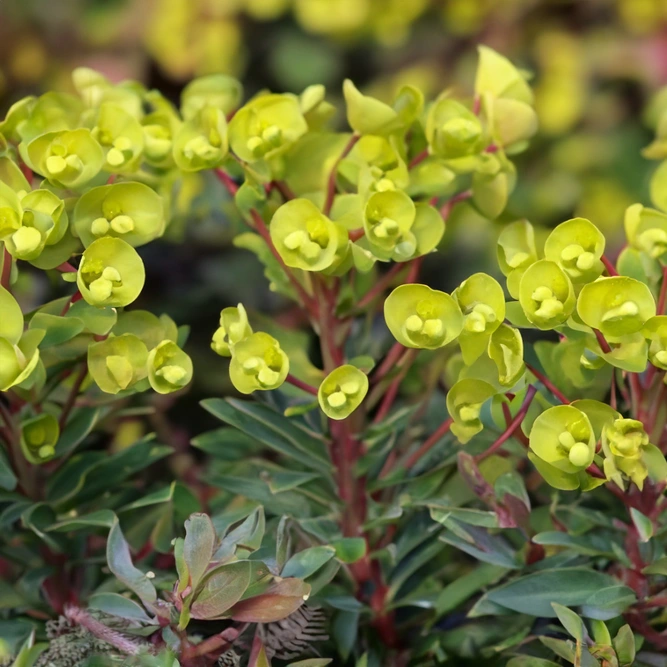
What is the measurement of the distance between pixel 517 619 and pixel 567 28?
5.02ft

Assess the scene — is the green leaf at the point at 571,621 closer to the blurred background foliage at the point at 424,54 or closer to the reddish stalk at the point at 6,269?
the reddish stalk at the point at 6,269

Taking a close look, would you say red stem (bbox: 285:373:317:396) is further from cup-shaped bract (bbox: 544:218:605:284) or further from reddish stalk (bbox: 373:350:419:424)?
cup-shaped bract (bbox: 544:218:605:284)

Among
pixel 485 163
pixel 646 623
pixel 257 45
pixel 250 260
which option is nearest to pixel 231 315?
pixel 485 163

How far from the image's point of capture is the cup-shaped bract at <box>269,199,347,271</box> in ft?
2.05

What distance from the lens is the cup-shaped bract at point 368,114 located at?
664mm

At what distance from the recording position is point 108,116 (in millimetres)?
695

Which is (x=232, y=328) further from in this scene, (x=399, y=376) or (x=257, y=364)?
(x=399, y=376)

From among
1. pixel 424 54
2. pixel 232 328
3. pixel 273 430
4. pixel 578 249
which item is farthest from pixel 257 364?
pixel 424 54

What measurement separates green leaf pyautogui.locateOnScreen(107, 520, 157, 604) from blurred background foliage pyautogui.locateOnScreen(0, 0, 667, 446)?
3.58 feet

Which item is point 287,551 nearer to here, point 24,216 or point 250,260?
point 24,216

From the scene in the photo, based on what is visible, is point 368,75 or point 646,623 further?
point 368,75

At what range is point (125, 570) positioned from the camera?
1.94ft

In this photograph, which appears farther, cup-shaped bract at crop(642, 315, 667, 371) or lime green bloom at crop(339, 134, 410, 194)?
lime green bloom at crop(339, 134, 410, 194)

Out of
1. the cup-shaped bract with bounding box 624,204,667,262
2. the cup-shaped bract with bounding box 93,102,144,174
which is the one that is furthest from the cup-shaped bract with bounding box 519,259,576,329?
the cup-shaped bract with bounding box 93,102,144,174
